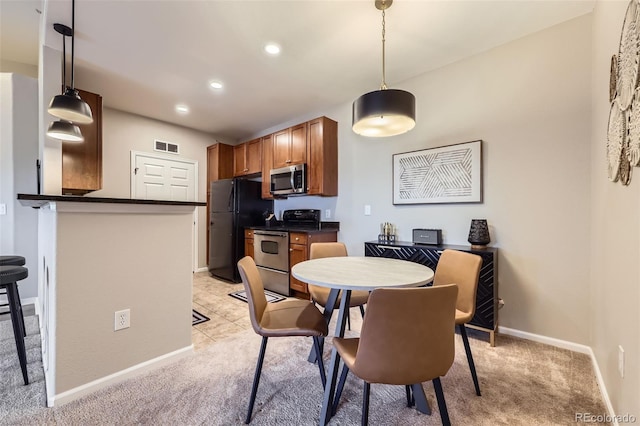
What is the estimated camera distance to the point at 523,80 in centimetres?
239

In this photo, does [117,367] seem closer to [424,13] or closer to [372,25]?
[372,25]

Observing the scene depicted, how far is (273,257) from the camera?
3.77 metres

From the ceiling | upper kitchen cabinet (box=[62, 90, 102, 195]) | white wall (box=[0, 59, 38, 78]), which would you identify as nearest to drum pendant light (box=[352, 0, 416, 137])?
the ceiling

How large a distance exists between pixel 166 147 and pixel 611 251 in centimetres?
535

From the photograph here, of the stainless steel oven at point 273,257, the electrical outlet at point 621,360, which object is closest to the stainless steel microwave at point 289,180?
the stainless steel oven at point 273,257

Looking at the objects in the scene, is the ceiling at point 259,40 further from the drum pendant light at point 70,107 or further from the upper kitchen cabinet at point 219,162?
the upper kitchen cabinet at point 219,162

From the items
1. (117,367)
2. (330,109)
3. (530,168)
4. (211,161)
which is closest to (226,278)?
(211,161)

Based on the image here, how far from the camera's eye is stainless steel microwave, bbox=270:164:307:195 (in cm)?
379

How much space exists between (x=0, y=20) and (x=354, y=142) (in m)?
3.65

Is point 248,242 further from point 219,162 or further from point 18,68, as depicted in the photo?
point 18,68

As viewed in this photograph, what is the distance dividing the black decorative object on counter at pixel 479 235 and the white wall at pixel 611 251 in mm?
680

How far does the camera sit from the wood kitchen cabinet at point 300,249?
134 inches

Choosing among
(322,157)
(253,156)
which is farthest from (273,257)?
(253,156)

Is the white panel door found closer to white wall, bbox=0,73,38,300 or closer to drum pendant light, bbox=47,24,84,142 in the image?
white wall, bbox=0,73,38,300
